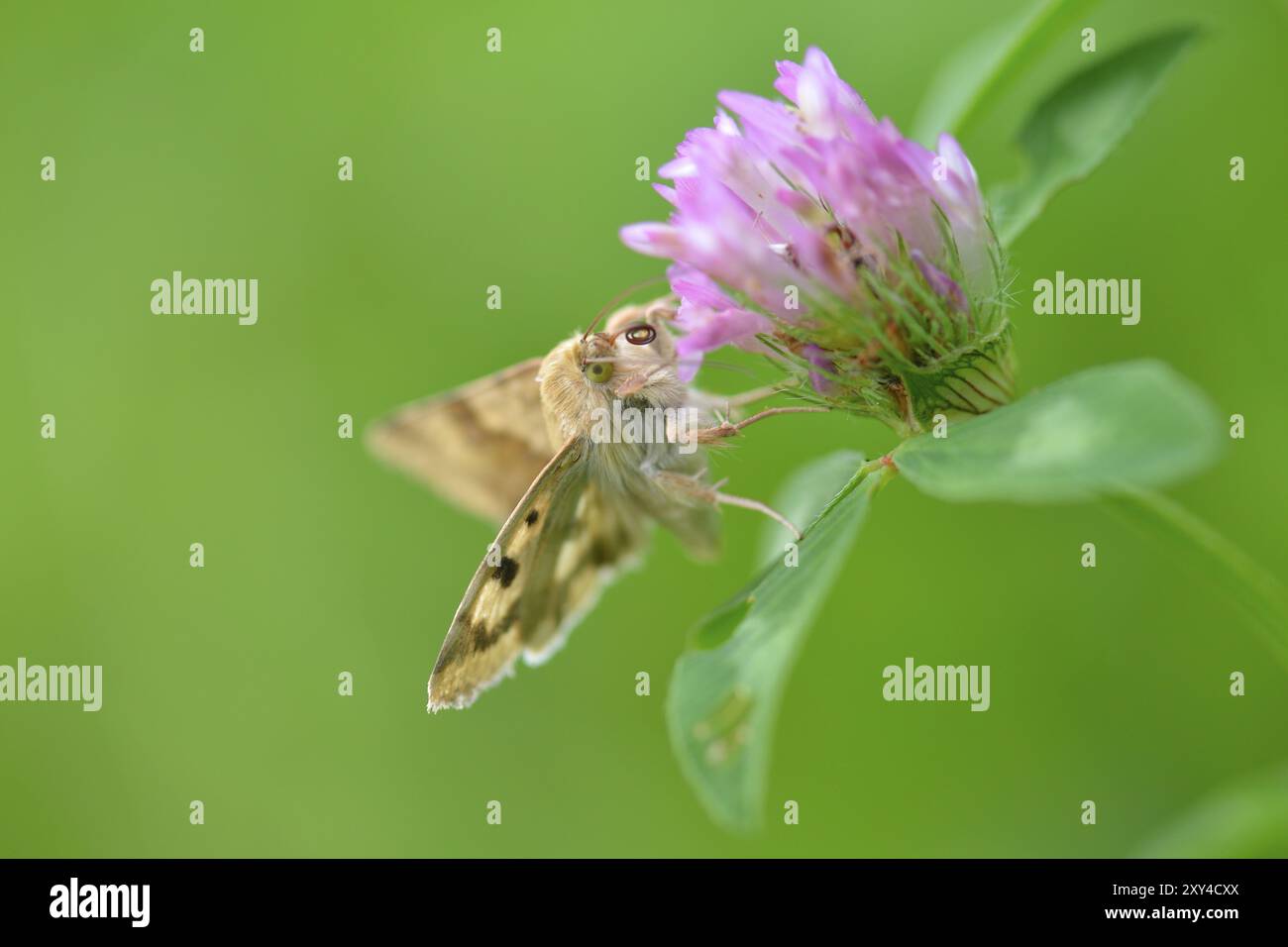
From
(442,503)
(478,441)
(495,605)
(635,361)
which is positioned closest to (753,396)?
(635,361)

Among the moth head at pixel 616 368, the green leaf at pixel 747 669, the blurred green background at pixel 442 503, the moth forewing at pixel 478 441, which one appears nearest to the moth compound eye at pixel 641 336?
the moth head at pixel 616 368

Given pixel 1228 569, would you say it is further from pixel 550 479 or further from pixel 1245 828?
pixel 550 479

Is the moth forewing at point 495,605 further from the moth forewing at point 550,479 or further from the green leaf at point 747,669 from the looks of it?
the green leaf at point 747,669

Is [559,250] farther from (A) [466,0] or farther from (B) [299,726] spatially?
(B) [299,726]

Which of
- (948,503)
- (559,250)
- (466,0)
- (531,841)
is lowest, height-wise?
(531,841)

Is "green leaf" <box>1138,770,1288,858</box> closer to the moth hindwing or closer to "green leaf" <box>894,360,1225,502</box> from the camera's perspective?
"green leaf" <box>894,360,1225,502</box>
